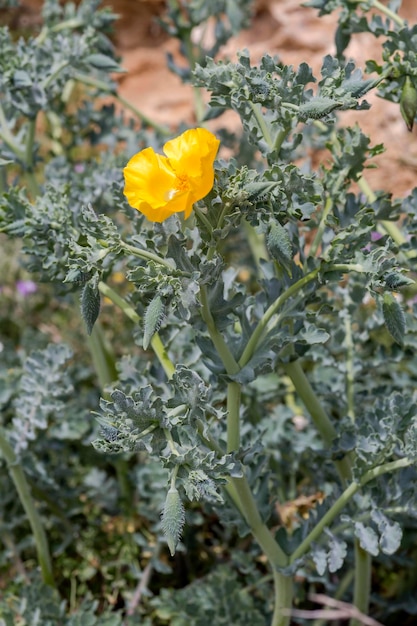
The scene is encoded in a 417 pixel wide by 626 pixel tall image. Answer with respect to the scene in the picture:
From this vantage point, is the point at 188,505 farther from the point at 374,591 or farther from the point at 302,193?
the point at 302,193

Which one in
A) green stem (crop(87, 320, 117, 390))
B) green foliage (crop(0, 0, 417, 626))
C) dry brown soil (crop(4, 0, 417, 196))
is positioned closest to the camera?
green foliage (crop(0, 0, 417, 626))

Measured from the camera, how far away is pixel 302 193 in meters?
1.34

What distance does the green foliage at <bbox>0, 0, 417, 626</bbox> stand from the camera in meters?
1.30

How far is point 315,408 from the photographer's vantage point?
1.67m

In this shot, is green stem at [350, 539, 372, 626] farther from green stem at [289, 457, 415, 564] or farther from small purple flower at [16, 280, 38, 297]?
small purple flower at [16, 280, 38, 297]

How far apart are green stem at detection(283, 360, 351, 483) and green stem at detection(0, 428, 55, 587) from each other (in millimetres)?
654

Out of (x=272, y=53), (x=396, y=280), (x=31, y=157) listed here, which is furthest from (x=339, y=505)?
(x=272, y=53)

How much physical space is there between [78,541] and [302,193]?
4.25 ft

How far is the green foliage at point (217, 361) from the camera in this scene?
1.30 metres

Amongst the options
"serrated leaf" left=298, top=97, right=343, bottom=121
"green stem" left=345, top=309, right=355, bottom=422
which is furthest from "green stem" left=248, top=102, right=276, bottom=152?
"green stem" left=345, top=309, right=355, bottom=422

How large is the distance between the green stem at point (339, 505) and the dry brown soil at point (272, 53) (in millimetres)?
1923

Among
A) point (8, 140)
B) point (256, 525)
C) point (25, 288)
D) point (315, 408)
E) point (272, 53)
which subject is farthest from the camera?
point (272, 53)

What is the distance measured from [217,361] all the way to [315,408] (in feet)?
0.99

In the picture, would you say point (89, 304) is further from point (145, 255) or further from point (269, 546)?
point (269, 546)
